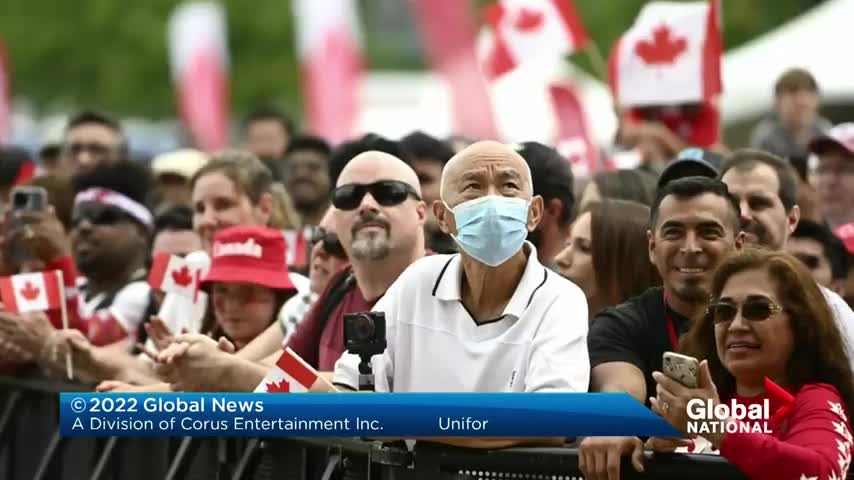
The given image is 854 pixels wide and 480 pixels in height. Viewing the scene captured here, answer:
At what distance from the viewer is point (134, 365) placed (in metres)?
10.2

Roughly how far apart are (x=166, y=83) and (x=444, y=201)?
41.4 meters

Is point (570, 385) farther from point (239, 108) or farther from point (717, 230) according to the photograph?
point (239, 108)

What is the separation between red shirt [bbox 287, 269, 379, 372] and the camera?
8.68 m

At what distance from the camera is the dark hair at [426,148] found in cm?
1107

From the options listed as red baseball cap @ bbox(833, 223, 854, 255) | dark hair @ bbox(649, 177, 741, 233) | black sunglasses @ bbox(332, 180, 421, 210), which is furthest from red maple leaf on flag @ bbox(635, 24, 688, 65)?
dark hair @ bbox(649, 177, 741, 233)

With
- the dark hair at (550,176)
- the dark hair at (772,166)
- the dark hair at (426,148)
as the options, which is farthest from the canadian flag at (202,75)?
the dark hair at (772,166)

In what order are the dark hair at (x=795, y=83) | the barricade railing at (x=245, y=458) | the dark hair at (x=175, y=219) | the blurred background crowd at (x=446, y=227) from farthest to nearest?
the dark hair at (x=795, y=83)
the dark hair at (x=175, y=219)
the blurred background crowd at (x=446, y=227)
the barricade railing at (x=245, y=458)

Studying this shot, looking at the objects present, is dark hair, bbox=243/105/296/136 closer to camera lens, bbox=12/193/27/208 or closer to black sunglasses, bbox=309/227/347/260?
camera lens, bbox=12/193/27/208

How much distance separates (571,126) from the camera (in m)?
15.9

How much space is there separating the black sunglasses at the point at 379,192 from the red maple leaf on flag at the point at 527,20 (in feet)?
23.5

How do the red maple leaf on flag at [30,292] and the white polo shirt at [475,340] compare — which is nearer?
the white polo shirt at [475,340]

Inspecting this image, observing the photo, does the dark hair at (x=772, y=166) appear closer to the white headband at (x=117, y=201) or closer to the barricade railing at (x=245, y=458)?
the barricade railing at (x=245, y=458)

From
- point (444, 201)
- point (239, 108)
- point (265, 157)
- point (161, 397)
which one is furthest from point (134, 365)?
point (239, 108)

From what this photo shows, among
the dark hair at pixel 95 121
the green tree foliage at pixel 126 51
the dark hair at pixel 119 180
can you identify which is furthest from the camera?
the green tree foliage at pixel 126 51
